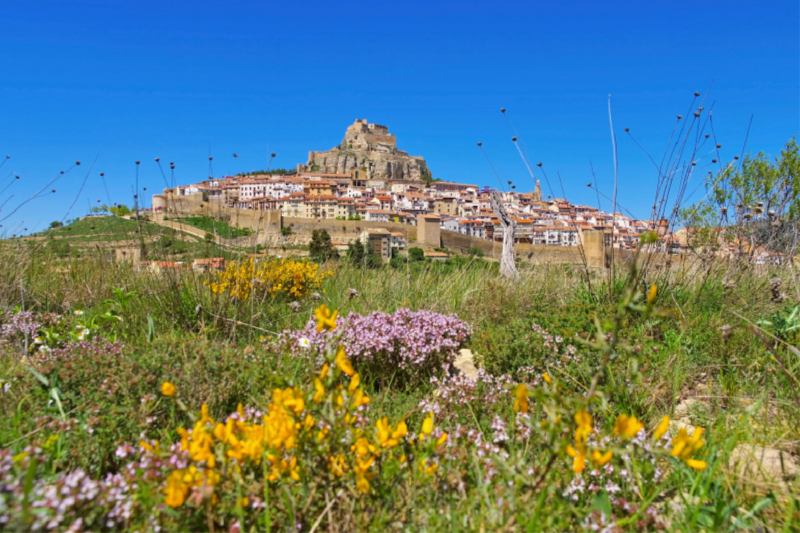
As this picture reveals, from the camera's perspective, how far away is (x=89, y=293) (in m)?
3.57

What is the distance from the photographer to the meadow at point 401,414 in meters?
1.05

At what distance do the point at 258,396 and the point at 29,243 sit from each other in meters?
3.97

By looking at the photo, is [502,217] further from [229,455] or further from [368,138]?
[368,138]

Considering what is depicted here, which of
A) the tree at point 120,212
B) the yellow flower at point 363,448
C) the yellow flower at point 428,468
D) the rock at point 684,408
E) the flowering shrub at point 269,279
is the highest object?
the tree at point 120,212

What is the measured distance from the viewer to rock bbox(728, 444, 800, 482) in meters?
1.40

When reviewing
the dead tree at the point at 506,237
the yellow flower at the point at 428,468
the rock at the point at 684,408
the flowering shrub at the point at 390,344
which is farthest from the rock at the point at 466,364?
the dead tree at the point at 506,237

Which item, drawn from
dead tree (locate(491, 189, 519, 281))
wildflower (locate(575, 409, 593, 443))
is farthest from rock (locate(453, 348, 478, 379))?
dead tree (locate(491, 189, 519, 281))

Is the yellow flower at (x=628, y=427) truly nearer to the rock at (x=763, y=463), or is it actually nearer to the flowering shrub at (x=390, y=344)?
the rock at (x=763, y=463)

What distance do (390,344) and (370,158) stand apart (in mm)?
92358

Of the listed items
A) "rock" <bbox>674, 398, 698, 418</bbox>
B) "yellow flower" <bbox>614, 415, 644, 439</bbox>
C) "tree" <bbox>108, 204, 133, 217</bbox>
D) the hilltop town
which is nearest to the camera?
"yellow flower" <bbox>614, 415, 644, 439</bbox>

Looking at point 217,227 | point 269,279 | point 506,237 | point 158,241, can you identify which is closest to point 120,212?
point 158,241

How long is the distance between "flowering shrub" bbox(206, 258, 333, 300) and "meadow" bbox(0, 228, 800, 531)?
4 cm

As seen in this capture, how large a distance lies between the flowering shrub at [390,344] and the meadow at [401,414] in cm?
1

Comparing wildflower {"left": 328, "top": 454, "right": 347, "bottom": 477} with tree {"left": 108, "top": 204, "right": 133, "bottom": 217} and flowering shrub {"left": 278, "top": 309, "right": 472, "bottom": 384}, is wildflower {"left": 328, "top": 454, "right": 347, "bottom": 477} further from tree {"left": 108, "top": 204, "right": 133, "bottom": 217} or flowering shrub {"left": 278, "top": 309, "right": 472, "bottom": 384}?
tree {"left": 108, "top": 204, "right": 133, "bottom": 217}
